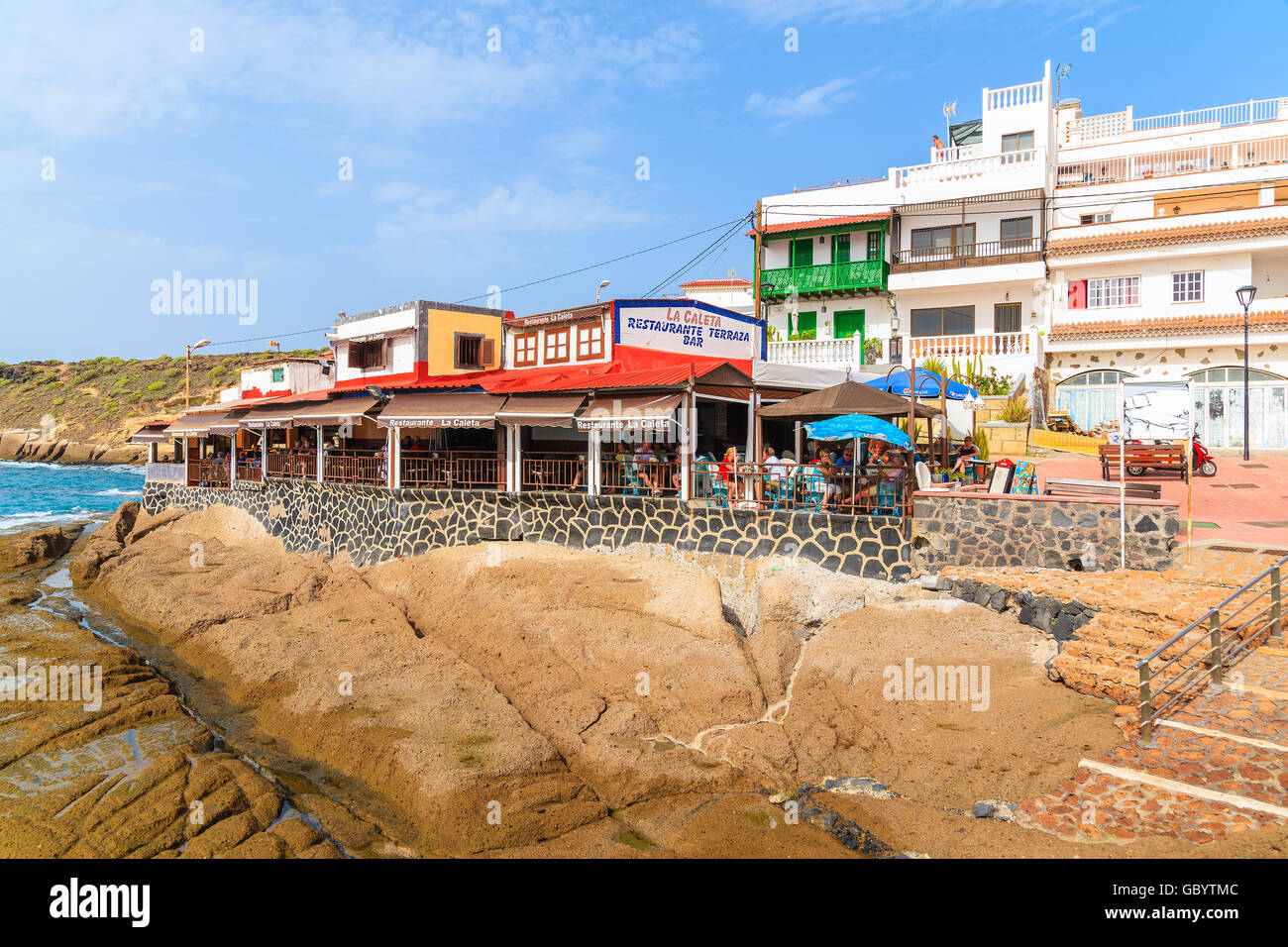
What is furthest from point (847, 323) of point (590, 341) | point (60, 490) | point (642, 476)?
point (60, 490)

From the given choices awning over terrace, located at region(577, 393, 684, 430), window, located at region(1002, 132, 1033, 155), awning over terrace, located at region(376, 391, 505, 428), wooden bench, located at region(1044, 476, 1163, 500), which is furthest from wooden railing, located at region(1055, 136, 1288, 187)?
awning over terrace, located at region(376, 391, 505, 428)

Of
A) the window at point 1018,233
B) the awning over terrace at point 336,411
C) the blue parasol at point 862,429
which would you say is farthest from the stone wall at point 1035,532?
the window at point 1018,233

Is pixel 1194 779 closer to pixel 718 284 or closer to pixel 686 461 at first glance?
pixel 686 461

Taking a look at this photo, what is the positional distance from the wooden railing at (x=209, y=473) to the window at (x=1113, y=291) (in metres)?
34.1

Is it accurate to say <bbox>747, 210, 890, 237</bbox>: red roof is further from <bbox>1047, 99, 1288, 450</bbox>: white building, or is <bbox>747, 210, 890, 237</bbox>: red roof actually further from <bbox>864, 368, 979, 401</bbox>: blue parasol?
<bbox>864, 368, 979, 401</bbox>: blue parasol

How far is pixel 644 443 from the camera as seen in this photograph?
1748 cm

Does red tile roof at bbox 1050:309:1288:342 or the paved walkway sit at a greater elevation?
red tile roof at bbox 1050:309:1288:342

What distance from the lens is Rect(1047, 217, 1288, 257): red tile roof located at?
25.8 m

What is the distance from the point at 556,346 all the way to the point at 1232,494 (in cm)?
1706

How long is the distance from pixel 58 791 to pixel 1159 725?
12308mm

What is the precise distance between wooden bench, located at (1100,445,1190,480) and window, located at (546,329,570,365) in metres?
14.0

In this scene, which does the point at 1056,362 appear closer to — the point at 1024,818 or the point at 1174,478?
A: the point at 1174,478
